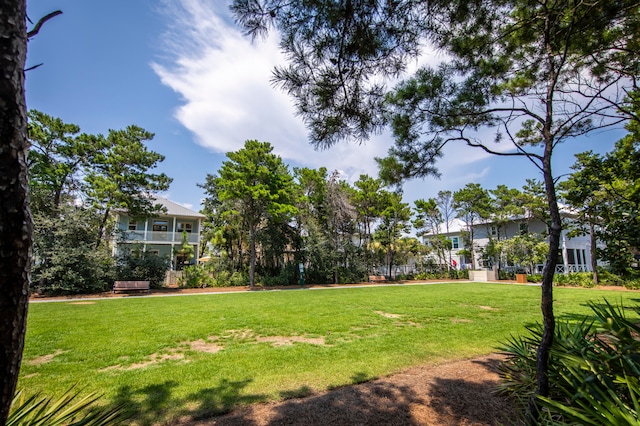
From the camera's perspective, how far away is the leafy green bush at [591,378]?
1.91 metres

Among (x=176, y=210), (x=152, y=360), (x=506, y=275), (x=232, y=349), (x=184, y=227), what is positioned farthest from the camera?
(x=184, y=227)

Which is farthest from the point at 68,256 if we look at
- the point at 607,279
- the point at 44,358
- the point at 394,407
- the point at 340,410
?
the point at 607,279

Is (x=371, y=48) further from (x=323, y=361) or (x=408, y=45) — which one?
(x=323, y=361)

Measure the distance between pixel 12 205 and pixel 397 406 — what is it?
11.3 ft

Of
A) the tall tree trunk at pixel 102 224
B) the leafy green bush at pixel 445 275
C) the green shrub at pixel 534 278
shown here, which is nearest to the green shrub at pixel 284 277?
the tall tree trunk at pixel 102 224

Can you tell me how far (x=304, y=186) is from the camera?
75.2 feet

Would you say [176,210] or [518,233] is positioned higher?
[176,210]

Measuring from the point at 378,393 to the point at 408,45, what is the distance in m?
4.02

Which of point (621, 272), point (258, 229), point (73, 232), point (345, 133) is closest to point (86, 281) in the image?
point (73, 232)

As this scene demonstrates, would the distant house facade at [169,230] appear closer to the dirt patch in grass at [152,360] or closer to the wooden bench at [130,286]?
the wooden bench at [130,286]

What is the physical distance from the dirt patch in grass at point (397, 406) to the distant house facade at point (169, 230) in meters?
23.0

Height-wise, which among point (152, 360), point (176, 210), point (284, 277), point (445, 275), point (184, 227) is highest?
point (176, 210)

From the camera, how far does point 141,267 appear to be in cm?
1706

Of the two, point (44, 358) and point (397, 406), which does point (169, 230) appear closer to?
point (44, 358)
